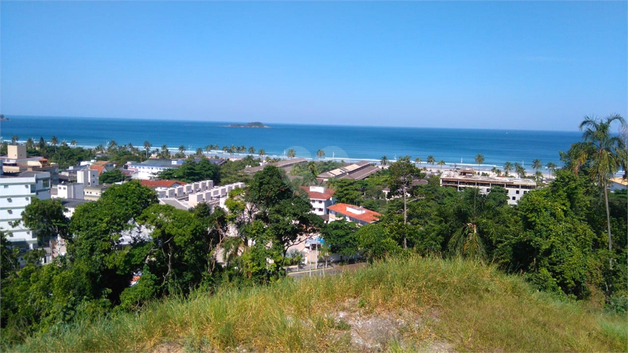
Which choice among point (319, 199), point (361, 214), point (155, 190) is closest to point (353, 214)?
point (361, 214)

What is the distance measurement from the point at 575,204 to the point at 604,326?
17.2 feet

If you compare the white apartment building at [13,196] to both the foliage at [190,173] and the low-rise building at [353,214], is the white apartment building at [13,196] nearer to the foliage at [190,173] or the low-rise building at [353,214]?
the low-rise building at [353,214]

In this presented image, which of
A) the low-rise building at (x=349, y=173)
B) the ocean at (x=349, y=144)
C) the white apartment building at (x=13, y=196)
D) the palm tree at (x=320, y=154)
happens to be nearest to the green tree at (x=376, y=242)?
the white apartment building at (x=13, y=196)

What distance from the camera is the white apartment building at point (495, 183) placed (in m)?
32.7

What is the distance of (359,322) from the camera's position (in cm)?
359

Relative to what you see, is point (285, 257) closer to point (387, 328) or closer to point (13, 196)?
point (387, 328)

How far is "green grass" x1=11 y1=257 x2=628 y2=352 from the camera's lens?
3189 millimetres

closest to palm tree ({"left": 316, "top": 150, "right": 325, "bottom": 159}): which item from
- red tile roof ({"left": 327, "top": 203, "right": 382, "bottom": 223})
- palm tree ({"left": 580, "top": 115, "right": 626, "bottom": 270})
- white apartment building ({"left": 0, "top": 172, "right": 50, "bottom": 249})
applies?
red tile roof ({"left": 327, "top": 203, "right": 382, "bottom": 223})

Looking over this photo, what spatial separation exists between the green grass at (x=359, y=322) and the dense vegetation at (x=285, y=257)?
0.08ft

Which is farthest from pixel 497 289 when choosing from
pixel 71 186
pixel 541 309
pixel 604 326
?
pixel 71 186

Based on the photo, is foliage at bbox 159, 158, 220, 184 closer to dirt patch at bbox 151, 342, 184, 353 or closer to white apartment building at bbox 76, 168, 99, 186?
white apartment building at bbox 76, 168, 99, 186

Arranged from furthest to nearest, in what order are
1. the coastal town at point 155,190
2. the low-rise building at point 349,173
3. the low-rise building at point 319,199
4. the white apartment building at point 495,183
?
the low-rise building at point 349,173
the white apartment building at point 495,183
the low-rise building at point 319,199
the coastal town at point 155,190

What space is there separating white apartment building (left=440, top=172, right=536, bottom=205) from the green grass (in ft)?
95.5

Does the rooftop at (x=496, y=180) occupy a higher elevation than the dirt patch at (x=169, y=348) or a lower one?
lower
